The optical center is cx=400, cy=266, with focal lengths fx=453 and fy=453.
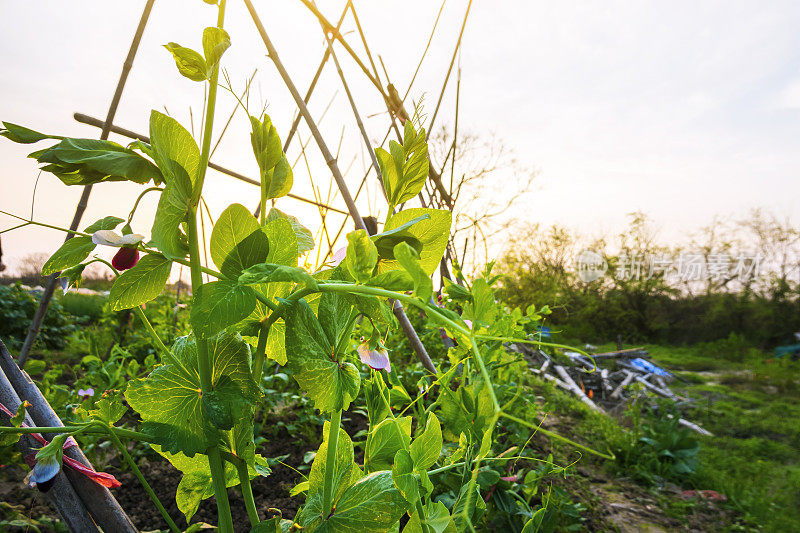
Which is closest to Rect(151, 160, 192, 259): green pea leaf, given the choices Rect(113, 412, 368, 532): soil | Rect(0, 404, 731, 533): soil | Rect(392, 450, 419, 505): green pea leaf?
Rect(392, 450, 419, 505): green pea leaf

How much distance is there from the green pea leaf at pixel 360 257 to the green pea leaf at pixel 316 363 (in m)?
0.07

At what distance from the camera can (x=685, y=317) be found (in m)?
10.6

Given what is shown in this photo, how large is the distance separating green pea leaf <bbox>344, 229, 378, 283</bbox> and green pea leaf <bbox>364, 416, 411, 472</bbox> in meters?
0.29

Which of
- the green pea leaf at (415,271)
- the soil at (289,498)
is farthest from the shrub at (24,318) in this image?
the green pea leaf at (415,271)

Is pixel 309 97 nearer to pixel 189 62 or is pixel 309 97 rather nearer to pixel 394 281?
pixel 189 62

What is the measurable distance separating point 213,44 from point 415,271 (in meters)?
0.32

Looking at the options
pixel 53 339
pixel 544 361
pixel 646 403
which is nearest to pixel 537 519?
pixel 53 339

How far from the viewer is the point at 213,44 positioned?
45 centimetres

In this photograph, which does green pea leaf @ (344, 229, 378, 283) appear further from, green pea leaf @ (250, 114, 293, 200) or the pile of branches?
the pile of branches

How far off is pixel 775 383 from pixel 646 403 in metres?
3.68

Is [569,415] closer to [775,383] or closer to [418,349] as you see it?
[418,349]

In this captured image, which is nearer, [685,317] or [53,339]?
[53,339]

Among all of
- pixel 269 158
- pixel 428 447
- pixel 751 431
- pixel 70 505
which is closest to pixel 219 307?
pixel 269 158

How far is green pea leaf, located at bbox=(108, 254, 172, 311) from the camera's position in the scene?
46 centimetres
